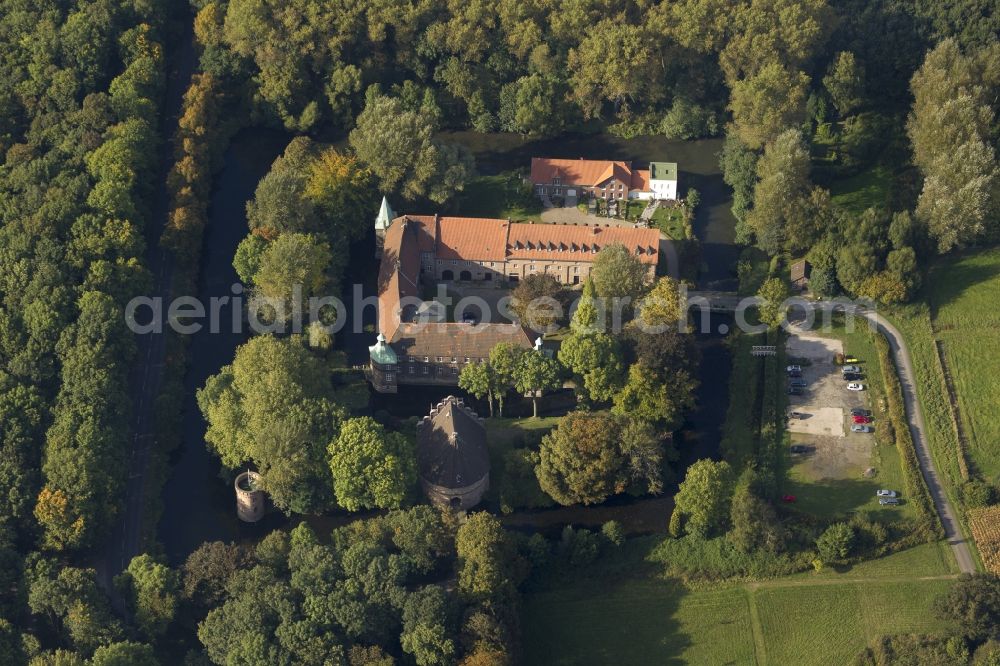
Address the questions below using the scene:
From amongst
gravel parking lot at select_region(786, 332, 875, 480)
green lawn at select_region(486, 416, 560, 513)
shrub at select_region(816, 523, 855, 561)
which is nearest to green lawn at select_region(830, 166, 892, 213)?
gravel parking lot at select_region(786, 332, 875, 480)

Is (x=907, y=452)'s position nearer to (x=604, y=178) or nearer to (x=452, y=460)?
(x=452, y=460)

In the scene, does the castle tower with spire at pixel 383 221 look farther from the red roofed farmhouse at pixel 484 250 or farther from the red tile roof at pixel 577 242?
the red tile roof at pixel 577 242

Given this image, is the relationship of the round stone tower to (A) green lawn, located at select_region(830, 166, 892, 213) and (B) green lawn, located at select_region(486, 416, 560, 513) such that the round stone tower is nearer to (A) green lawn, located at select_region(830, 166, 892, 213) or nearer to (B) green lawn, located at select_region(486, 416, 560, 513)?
(B) green lawn, located at select_region(486, 416, 560, 513)

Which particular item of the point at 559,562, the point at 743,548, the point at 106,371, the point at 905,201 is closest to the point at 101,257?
the point at 106,371

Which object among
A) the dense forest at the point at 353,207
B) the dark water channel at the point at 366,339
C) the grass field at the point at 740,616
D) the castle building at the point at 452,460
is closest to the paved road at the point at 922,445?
the grass field at the point at 740,616

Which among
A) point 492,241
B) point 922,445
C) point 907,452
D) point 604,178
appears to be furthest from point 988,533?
point 604,178

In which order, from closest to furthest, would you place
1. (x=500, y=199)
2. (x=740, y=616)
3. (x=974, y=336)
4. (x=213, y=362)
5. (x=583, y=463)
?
(x=740, y=616) → (x=583, y=463) → (x=213, y=362) → (x=974, y=336) → (x=500, y=199)

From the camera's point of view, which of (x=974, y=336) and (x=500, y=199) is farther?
(x=500, y=199)

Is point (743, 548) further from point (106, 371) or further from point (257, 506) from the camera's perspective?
point (106, 371)

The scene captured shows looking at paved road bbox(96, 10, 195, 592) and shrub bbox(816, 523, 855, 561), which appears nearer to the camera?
shrub bbox(816, 523, 855, 561)
